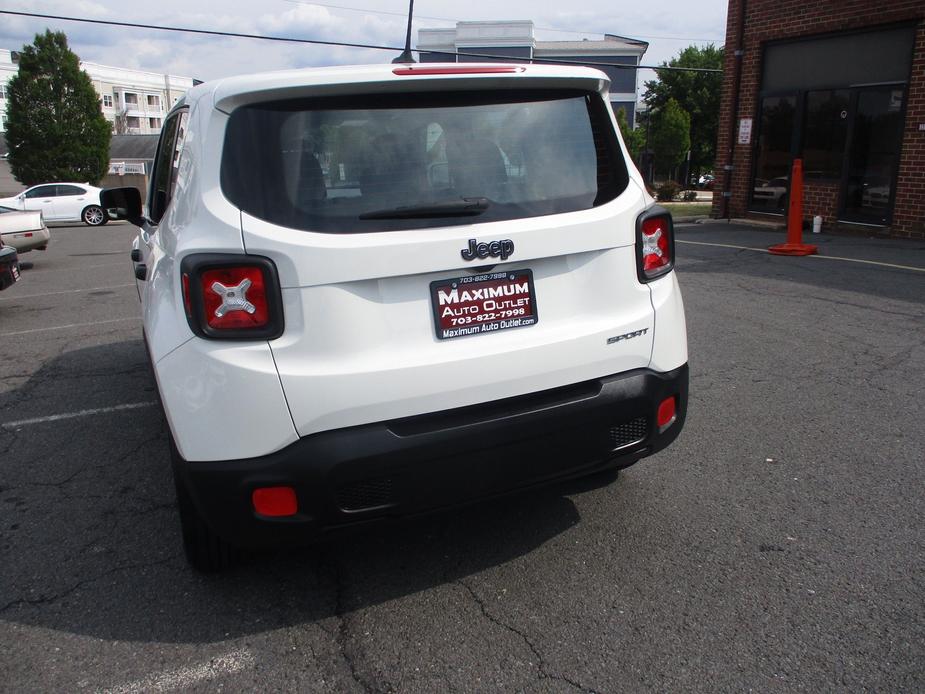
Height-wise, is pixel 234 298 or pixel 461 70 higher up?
pixel 461 70

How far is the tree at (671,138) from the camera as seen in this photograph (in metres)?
47.9

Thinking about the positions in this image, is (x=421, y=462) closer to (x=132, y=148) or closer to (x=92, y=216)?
(x=92, y=216)

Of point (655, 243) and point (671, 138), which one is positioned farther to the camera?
point (671, 138)

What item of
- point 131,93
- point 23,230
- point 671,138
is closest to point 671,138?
point 671,138

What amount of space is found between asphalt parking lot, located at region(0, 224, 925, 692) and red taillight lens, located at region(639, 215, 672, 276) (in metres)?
1.13

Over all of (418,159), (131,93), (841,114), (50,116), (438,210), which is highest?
(131,93)

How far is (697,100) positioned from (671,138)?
40.4 feet

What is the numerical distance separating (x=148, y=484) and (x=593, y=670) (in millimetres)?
2542

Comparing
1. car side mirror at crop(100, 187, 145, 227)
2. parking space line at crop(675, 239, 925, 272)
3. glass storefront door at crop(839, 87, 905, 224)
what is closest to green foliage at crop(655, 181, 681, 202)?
Answer: glass storefront door at crop(839, 87, 905, 224)

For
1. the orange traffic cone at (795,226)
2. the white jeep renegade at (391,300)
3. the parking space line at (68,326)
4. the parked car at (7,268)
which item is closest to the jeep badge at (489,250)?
the white jeep renegade at (391,300)

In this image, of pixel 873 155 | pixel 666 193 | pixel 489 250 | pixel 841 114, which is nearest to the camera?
pixel 489 250

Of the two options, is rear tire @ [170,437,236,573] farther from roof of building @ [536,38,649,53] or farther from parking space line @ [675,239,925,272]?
roof of building @ [536,38,649,53]

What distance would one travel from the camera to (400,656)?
250cm

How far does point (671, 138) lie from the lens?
48.1 m
